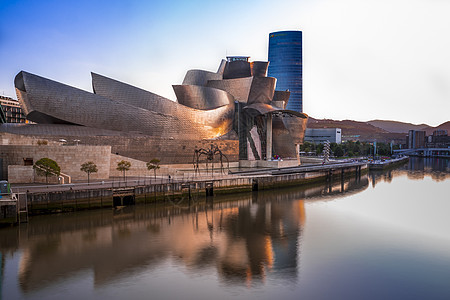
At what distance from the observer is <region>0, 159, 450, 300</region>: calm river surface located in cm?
1141

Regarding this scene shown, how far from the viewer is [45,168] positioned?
22016 millimetres

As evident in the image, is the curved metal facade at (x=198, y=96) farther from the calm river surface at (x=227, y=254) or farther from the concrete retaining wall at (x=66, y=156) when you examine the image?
the calm river surface at (x=227, y=254)

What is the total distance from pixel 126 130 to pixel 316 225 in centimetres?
1912

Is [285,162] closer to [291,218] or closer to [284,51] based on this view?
[291,218]

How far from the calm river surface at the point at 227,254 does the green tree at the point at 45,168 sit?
12.2ft

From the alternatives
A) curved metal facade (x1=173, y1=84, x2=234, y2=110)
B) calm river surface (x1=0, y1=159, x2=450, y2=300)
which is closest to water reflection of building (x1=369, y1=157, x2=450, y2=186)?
curved metal facade (x1=173, y1=84, x2=234, y2=110)

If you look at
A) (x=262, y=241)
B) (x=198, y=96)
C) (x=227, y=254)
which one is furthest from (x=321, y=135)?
(x=227, y=254)

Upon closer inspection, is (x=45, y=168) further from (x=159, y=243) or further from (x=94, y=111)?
(x=159, y=243)

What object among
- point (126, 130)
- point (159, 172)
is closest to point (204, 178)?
point (159, 172)

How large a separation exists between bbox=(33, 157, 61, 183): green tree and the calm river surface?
373 centimetres

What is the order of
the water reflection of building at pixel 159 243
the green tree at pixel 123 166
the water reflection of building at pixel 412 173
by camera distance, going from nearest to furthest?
the water reflection of building at pixel 159 243
the green tree at pixel 123 166
the water reflection of building at pixel 412 173

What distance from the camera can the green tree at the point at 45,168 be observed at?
21.9 metres

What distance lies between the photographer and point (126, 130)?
3250 centimetres

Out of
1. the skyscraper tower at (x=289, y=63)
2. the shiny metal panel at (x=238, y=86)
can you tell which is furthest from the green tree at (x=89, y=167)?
the skyscraper tower at (x=289, y=63)
